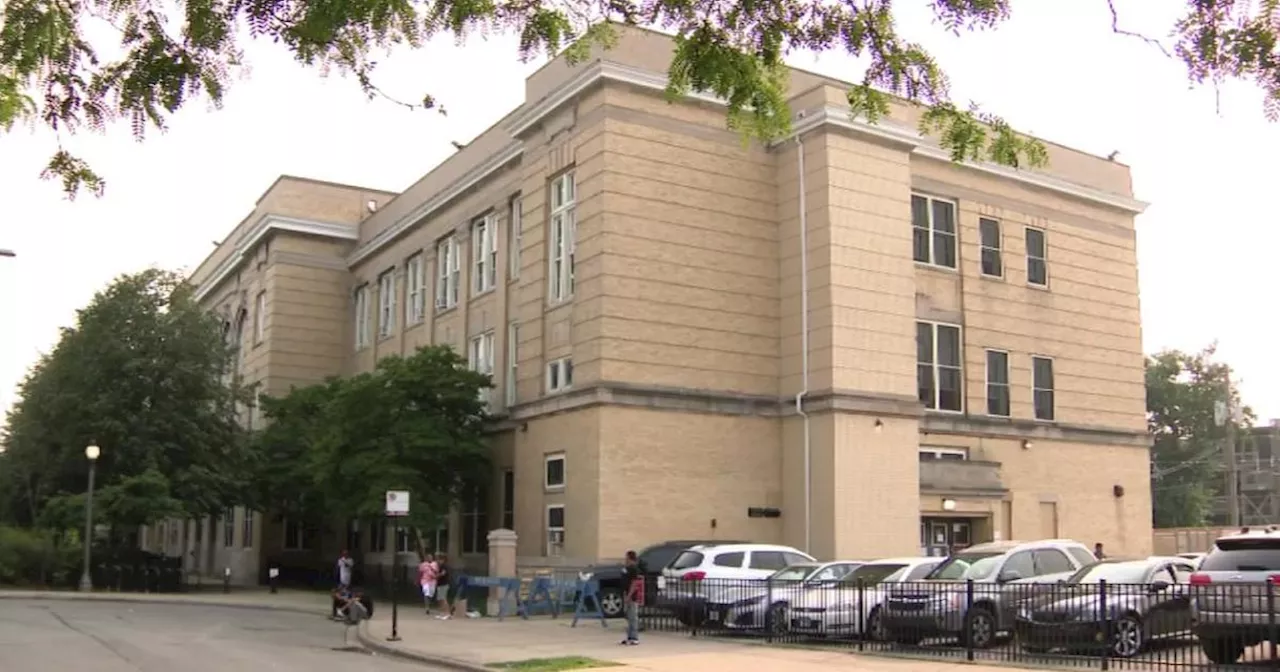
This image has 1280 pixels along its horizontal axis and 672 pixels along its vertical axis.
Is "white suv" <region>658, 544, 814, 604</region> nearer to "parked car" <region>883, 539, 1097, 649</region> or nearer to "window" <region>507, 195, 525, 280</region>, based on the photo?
"parked car" <region>883, 539, 1097, 649</region>

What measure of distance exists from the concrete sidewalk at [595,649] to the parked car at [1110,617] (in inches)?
50.7

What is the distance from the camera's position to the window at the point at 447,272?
4419 centimetres

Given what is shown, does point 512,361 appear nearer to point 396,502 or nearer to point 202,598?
point 202,598

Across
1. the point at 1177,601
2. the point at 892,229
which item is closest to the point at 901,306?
the point at 892,229

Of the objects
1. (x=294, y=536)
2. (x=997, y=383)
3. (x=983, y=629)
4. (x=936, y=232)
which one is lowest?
(x=983, y=629)

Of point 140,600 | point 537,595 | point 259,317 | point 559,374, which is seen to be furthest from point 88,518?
point 537,595

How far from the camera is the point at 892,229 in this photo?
35.4 metres

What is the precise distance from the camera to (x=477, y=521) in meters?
39.7

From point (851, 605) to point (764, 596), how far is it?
1.98 meters

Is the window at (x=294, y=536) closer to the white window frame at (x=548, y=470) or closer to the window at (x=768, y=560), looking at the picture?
the white window frame at (x=548, y=470)

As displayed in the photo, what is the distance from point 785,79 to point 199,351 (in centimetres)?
4083

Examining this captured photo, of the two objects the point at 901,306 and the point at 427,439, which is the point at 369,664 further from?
the point at 901,306

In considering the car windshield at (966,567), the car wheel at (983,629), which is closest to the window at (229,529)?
the car windshield at (966,567)

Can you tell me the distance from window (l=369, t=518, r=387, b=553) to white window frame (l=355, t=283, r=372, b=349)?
853cm
